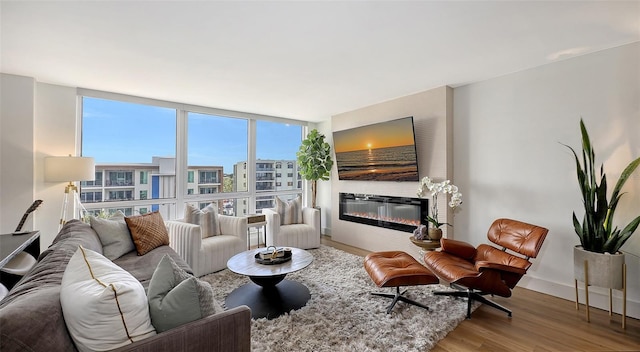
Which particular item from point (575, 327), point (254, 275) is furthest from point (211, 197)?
point (575, 327)

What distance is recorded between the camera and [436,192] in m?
3.55

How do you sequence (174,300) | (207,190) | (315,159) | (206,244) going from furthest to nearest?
(315,159) < (207,190) < (206,244) < (174,300)

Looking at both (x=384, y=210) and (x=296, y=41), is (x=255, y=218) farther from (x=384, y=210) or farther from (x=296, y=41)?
(x=296, y=41)

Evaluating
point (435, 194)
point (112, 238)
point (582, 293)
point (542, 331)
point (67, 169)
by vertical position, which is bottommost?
point (542, 331)

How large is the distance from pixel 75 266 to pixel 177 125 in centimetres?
372

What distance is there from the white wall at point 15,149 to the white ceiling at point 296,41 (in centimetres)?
23

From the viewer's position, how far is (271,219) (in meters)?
4.26

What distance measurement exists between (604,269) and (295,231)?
3.50 metres

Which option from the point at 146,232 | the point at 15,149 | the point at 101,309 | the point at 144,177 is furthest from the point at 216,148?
the point at 101,309

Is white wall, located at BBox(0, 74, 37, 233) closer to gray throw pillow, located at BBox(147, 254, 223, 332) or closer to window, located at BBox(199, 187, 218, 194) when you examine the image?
window, located at BBox(199, 187, 218, 194)

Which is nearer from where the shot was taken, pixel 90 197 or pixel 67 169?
pixel 67 169

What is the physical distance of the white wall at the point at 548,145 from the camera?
254 cm

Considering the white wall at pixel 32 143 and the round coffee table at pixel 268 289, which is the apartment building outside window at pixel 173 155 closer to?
the white wall at pixel 32 143

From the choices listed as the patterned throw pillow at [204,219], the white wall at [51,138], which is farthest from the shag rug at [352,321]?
the white wall at [51,138]
